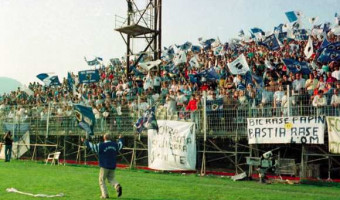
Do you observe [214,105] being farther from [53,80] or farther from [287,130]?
[53,80]

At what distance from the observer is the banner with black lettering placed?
15.9 m

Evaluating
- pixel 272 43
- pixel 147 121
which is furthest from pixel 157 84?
pixel 272 43

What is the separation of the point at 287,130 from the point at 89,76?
14.4 m

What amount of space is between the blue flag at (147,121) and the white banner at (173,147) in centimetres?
25

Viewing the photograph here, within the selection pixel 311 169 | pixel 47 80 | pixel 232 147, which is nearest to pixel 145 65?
pixel 47 80

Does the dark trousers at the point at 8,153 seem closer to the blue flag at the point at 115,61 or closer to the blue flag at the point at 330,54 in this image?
the blue flag at the point at 115,61

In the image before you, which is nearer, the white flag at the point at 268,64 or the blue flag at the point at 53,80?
the white flag at the point at 268,64

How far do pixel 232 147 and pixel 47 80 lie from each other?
55.9ft

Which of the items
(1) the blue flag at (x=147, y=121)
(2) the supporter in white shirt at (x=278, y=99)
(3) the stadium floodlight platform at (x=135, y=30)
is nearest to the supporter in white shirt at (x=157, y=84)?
(3) the stadium floodlight platform at (x=135, y=30)

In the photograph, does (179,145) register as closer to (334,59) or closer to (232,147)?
(232,147)

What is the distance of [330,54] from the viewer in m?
21.2

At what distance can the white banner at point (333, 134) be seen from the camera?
50.8ft

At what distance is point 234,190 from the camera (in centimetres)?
1391

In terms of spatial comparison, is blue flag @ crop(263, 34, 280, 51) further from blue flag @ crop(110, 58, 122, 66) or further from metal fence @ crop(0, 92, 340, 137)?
blue flag @ crop(110, 58, 122, 66)
